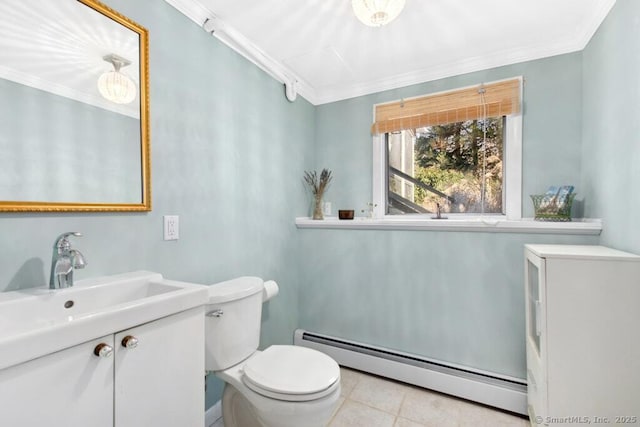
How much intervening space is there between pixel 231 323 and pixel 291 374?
1.20ft

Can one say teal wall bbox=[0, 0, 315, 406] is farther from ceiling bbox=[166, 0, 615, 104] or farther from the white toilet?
the white toilet

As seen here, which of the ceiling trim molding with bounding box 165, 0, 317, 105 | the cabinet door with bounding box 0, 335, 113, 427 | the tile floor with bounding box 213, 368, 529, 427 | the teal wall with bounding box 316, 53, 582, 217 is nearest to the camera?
the cabinet door with bounding box 0, 335, 113, 427

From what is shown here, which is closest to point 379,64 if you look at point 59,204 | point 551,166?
point 551,166

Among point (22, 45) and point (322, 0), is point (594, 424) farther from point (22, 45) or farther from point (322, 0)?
point (22, 45)

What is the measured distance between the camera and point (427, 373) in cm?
194

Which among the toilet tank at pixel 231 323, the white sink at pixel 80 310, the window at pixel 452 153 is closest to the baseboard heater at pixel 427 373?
the toilet tank at pixel 231 323

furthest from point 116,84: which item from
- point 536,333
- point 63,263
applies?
point 536,333

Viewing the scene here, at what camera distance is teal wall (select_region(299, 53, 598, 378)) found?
5.86ft

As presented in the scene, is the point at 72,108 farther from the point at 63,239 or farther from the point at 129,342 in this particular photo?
the point at 129,342

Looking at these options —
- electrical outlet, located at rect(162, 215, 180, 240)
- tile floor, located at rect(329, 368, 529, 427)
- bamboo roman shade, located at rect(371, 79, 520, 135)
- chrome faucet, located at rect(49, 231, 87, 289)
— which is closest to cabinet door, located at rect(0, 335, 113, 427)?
chrome faucet, located at rect(49, 231, 87, 289)

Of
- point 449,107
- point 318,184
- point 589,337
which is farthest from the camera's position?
point 318,184

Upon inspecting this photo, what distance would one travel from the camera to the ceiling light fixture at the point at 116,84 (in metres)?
1.21

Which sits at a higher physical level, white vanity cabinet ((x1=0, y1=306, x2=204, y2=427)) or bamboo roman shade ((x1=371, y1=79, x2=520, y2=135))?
bamboo roman shade ((x1=371, y1=79, x2=520, y2=135))

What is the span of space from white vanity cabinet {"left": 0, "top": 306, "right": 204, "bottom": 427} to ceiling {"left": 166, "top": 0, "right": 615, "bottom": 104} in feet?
5.01
